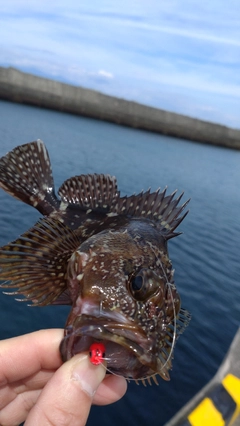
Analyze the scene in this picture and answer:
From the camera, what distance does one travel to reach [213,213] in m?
23.2

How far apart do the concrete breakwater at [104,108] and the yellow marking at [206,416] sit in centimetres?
5214

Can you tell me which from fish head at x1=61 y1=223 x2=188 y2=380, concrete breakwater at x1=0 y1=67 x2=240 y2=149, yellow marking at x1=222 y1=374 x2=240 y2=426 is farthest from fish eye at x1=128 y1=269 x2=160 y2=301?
concrete breakwater at x1=0 y1=67 x2=240 y2=149

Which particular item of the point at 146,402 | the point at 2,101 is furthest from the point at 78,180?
the point at 2,101

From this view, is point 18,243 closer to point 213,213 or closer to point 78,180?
point 78,180

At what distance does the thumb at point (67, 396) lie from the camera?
3.14 metres

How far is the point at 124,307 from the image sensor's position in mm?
3447

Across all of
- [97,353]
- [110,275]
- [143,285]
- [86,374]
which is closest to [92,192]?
[110,275]

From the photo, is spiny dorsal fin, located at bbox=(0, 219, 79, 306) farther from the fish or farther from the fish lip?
the fish lip

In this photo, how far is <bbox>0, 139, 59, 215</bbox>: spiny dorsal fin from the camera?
563cm

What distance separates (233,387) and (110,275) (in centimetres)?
431

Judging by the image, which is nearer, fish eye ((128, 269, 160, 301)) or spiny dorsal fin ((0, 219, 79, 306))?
fish eye ((128, 269, 160, 301))

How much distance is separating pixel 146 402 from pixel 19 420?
4.53 meters

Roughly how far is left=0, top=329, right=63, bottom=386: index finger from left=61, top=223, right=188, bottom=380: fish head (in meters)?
0.22

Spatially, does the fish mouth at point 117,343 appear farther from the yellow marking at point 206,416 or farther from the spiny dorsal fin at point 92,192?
the yellow marking at point 206,416
